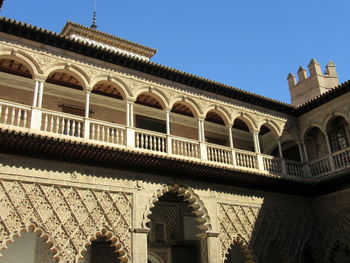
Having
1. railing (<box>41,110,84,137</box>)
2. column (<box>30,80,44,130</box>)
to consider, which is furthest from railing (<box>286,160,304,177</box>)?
column (<box>30,80,44,130</box>)

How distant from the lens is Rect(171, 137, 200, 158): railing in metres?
11.3

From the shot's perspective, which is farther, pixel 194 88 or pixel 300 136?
pixel 300 136

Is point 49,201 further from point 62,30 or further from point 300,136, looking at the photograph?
point 62,30

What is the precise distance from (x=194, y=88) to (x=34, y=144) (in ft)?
17.1

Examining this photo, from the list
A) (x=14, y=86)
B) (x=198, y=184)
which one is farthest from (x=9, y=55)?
(x=198, y=184)

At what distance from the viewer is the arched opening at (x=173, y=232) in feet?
40.7

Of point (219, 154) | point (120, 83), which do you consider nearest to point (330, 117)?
point (219, 154)

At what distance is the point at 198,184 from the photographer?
36.5 feet

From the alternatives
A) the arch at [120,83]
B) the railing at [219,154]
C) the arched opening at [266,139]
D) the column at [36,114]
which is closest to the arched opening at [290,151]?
the arched opening at [266,139]

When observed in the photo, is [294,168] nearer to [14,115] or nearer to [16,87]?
[14,115]

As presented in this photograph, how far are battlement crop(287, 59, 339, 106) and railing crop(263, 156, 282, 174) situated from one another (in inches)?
413

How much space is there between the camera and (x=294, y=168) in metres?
13.4

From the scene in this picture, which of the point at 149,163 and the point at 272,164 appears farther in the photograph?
the point at 272,164

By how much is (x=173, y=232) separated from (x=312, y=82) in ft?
44.8
